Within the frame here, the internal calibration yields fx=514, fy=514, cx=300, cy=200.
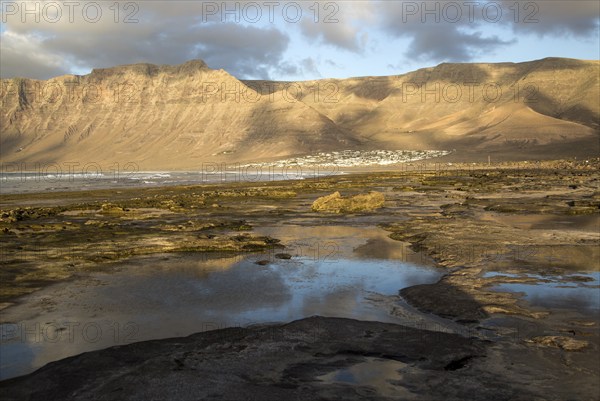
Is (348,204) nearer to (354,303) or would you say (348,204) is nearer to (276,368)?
(354,303)

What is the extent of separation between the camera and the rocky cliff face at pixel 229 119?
144 meters

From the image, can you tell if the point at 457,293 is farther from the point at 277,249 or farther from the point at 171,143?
the point at 171,143

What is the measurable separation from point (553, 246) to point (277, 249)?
862 cm

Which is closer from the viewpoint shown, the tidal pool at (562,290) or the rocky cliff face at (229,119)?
the tidal pool at (562,290)

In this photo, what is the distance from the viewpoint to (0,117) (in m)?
188

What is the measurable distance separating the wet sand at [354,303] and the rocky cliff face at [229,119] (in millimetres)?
112961

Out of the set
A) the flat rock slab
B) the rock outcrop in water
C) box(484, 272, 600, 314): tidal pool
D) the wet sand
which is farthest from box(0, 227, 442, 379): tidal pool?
the rock outcrop in water

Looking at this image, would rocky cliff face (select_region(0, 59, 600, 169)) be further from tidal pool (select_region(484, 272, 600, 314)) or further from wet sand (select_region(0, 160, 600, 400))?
tidal pool (select_region(484, 272, 600, 314))

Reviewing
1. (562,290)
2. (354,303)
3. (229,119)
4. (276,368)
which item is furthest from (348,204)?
(229,119)

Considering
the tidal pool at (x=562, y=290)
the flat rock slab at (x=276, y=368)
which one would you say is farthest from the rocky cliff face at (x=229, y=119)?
the flat rock slab at (x=276, y=368)

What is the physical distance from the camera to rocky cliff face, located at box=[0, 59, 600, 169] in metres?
144

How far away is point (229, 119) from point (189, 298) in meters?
158

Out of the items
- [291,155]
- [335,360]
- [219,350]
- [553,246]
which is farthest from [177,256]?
[291,155]

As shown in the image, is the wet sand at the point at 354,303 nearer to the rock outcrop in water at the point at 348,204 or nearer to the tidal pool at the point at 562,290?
the tidal pool at the point at 562,290
